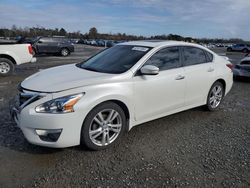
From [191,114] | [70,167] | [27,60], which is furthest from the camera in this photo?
[27,60]

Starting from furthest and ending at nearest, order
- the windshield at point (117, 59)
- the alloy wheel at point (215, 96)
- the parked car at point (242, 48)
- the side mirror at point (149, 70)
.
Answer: the parked car at point (242, 48), the alloy wheel at point (215, 96), the windshield at point (117, 59), the side mirror at point (149, 70)

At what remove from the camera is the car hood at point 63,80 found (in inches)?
128

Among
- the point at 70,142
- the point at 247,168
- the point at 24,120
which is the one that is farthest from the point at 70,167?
the point at 247,168

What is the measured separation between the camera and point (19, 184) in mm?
2707

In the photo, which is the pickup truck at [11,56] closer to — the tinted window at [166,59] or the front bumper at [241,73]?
the tinted window at [166,59]

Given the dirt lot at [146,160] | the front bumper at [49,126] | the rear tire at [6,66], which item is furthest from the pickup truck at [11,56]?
the front bumper at [49,126]

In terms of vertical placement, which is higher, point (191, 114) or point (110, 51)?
point (110, 51)

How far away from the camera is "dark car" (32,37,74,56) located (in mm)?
19133

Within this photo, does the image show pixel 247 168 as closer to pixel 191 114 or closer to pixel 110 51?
pixel 191 114

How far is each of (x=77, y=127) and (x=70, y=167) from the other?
0.51 m

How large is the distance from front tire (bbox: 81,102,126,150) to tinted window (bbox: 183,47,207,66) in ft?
5.90

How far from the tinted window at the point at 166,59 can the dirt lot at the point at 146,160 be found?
1089mm

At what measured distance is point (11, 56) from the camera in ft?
31.1

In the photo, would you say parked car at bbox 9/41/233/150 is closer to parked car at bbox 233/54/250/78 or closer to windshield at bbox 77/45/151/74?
windshield at bbox 77/45/151/74
